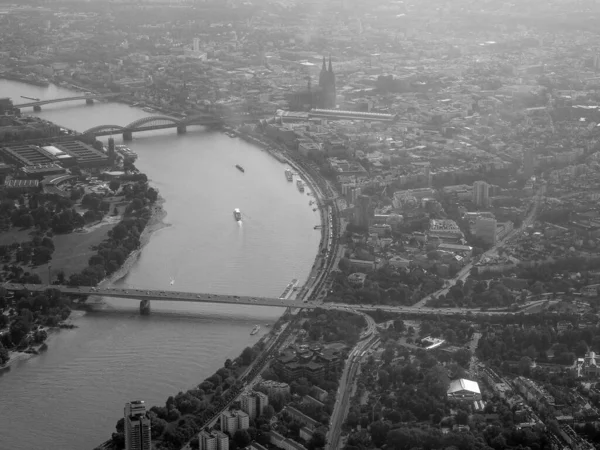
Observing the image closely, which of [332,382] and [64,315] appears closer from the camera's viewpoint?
[332,382]

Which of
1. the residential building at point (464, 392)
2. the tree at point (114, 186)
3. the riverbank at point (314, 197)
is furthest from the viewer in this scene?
the tree at point (114, 186)

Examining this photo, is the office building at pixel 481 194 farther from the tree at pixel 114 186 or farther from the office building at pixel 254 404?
the office building at pixel 254 404

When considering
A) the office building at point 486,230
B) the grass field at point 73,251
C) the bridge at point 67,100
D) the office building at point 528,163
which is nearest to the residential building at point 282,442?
the grass field at point 73,251

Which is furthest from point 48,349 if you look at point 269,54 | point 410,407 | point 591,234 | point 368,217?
point 269,54

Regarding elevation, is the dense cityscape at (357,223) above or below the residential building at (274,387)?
above

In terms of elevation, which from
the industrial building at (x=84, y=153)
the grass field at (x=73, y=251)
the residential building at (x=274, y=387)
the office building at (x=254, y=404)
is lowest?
the office building at (x=254, y=404)

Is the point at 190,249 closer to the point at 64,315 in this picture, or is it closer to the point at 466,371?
the point at 64,315

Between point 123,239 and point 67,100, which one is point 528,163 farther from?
point 67,100

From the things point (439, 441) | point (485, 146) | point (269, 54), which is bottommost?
point (439, 441)
